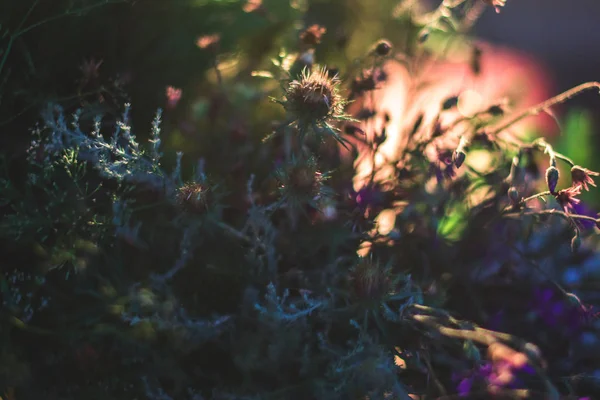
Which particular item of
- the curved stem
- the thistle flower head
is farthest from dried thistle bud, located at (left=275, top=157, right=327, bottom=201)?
the curved stem

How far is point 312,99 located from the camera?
249 millimetres

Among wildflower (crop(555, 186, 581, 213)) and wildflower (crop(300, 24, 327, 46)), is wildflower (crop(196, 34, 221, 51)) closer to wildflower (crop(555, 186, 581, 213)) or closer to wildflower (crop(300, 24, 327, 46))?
wildflower (crop(300, 24, 327, 46))

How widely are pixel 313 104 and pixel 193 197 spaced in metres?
0.06

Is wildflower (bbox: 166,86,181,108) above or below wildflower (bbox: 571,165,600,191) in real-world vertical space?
below

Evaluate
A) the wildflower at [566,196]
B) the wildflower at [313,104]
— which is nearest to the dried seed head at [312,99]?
the wildflower at [313,104]

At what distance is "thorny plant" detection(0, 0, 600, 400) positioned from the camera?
0.80 feet

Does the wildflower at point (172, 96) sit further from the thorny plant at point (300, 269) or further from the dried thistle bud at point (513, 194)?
the dried thistle bud at point (513, 194)

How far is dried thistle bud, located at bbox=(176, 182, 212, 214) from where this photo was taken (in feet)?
0.79

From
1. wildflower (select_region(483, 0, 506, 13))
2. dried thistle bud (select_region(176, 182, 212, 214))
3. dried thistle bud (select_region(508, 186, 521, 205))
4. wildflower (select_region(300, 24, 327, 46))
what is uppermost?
wildflower (select_region(483, 0, 506, 13))

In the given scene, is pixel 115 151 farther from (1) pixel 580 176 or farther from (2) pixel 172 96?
(1) pixel 580 176

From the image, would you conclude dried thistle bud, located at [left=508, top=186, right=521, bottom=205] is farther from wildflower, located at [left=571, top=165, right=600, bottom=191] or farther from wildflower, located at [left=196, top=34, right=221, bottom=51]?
wildflower, located at [left=196, top=34, right=221, bottom=51]

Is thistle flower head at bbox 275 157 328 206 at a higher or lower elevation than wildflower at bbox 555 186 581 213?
lower

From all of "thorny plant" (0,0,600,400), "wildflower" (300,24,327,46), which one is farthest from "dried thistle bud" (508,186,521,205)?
"wildflower" (300,24,327,46)

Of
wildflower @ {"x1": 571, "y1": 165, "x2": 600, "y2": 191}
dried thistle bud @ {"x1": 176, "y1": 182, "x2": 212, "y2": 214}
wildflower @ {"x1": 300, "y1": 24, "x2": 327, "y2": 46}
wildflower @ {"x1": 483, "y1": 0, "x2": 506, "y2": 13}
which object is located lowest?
dried thistle bud @ {"x1": 176, "y1": 182, "x2": 212, "y2": 214}
